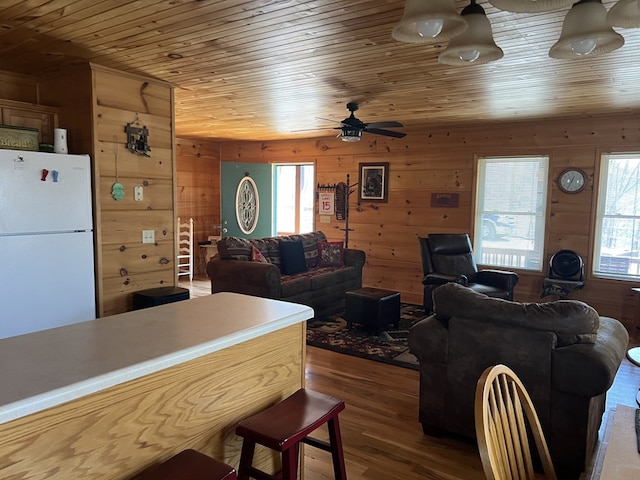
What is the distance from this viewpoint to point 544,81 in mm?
3678

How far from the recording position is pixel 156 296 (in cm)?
353

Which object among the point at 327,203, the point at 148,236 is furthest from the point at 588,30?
the point at 327,203

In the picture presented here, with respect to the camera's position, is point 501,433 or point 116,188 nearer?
point 501,433

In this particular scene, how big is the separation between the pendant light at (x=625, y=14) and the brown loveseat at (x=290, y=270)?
3902 millimetres

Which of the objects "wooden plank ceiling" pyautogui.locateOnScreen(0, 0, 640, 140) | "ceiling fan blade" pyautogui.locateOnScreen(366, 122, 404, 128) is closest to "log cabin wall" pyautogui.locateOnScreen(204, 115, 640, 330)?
"wooden plank ceiling" pyautogui.locateOnScreen(0, 0, 640, 140)

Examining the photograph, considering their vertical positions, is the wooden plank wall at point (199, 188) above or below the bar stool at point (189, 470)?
above

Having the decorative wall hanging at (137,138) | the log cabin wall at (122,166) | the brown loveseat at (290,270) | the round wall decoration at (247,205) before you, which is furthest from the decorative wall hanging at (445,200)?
the decorative wall hanging at (137,138)

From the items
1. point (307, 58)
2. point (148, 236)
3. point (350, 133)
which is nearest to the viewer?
point (307, 58)

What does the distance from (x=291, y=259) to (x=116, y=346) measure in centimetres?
447

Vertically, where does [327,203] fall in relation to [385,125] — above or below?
below

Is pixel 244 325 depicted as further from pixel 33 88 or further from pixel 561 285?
pixel 561 285

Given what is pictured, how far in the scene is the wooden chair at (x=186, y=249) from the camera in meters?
7.74

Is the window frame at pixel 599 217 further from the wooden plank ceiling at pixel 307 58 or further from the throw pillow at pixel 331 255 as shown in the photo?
the throw pillow at pixel 331 255

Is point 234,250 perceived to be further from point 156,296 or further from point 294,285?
point 156,296
